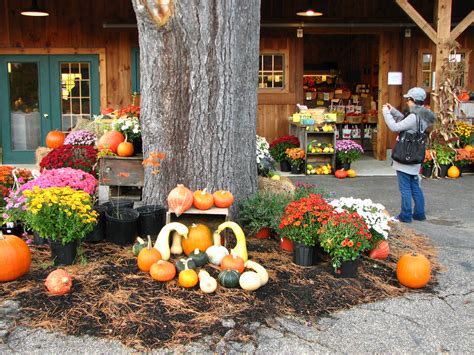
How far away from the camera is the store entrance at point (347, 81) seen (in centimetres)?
1535

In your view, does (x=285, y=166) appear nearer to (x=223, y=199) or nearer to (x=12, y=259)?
(x=223, y=199)

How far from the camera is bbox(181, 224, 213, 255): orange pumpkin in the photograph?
5.00m

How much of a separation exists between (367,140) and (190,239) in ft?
37.5

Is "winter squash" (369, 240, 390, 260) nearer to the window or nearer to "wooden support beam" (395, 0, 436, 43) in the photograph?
"wooden support beam" (395, 0, 436, 43)

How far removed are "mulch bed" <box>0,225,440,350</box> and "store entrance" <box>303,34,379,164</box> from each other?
9.66 m

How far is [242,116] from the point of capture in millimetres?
5523

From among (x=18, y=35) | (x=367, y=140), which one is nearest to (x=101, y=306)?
(x=18, y=35)

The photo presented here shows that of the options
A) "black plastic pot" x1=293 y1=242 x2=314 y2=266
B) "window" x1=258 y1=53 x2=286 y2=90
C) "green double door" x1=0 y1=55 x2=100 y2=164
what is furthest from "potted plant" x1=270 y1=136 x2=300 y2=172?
"black plastic pot" x1=293 y1=242 x2=314 y2=266

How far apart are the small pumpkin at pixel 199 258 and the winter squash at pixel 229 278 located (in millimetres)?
302

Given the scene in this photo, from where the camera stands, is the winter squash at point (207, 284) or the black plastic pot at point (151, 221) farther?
the black plastic pot at point (151, 221)

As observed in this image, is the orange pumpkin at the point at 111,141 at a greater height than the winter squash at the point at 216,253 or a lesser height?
greater

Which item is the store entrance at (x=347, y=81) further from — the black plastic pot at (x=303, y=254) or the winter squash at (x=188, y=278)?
the winter squash at (x=188, y=278)

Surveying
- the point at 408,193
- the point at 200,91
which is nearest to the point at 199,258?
the point at 200,91

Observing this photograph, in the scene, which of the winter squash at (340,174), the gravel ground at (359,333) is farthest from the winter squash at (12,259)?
the winter squash at (340,174)
